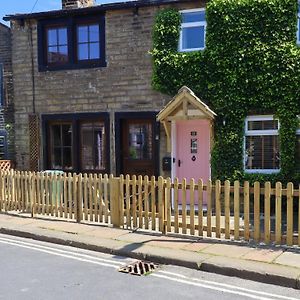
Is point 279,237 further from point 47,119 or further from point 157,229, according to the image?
point 47,119

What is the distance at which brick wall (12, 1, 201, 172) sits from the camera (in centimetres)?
1141

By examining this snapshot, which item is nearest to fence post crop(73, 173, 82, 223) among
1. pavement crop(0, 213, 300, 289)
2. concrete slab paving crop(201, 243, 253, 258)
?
pavement crop(0, 213, 300, 289)

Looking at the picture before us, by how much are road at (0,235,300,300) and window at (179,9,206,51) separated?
20.4ft

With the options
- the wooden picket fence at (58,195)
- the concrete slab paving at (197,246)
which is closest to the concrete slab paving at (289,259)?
the concrete slab paving at (197,246)

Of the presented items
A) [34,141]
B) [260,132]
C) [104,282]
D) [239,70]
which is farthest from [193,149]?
[104,282]

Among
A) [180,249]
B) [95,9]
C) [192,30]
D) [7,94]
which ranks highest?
[95,9]

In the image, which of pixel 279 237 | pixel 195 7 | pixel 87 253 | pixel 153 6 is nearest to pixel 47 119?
pixel 153 6

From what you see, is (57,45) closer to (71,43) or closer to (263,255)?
(71,43)

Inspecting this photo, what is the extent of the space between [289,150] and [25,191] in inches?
248

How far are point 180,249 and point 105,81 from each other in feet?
20.9

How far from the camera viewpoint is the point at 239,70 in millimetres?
10359

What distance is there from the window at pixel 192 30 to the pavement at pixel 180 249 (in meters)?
5.22

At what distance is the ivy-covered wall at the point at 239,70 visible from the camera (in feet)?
32.9

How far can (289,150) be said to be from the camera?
10.1 metres
